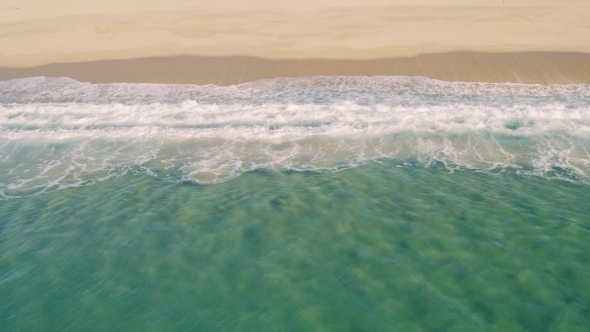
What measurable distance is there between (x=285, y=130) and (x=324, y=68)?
21.4 ft

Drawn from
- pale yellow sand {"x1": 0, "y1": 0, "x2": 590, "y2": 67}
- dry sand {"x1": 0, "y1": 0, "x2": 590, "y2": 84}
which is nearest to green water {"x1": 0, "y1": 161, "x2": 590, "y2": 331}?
dry sand {"x1": 0, "y1": 0, "x2": 590, "y2": 84}

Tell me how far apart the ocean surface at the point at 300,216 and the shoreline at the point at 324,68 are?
2.84 m

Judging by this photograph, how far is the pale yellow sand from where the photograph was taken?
59.5 ft

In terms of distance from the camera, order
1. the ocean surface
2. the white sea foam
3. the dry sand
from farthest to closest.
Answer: the dry sand < the white sea foam < the ocean surface

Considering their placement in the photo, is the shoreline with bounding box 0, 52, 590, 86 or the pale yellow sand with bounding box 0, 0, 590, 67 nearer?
the shoreline with bounding box 0, 52, 590, 86

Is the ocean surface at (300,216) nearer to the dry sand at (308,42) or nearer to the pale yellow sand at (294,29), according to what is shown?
the dry sand at (308,42)

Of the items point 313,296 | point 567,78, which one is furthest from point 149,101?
point 567,78

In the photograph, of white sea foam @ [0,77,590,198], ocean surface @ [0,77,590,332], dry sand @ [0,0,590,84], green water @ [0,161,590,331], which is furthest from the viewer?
dry sand @ [0,0,590,84]

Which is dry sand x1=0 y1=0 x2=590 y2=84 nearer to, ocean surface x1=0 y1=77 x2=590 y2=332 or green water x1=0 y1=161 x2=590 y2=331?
Result: ocean surface x1=0 y1=77 x2=590 y2=332

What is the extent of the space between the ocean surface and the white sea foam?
0.24 ft

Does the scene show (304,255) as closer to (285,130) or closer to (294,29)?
(285,130)

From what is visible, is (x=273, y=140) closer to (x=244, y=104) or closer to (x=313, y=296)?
(x=244, y=104)

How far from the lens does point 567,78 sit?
14992 mm

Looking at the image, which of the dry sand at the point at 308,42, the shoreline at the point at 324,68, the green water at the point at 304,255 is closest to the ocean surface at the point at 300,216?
the green water at the point at 304,255
